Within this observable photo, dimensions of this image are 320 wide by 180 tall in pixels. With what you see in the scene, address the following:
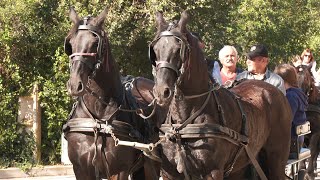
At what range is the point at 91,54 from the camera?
21.5 feet

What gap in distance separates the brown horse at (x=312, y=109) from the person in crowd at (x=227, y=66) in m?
3.26

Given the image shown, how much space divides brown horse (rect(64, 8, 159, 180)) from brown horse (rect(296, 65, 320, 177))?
16.2 ft

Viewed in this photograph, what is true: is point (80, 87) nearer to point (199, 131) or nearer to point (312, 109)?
point (199, 131)

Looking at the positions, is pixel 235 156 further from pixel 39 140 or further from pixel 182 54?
pixel 39 140

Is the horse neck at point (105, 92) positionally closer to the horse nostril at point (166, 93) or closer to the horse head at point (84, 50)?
the horse head at point (84, 50)

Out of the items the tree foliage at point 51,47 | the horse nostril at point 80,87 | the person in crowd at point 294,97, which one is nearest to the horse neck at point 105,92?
the horse nostril at point 80,87

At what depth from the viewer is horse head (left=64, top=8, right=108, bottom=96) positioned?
6355mm

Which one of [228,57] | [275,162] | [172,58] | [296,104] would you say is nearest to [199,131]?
[172,58]

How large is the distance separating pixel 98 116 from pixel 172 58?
1.52 metres

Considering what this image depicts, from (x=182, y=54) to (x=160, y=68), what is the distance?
244 millimetres

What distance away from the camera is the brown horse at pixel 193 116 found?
5.84 metres

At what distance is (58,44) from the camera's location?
14.6m

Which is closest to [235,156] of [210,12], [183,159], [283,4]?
[183,159]

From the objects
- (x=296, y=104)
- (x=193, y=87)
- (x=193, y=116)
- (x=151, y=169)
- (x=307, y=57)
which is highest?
(x=307, y=57)
